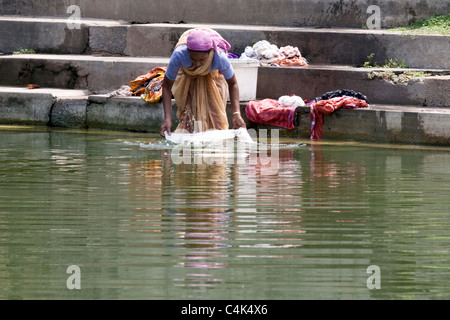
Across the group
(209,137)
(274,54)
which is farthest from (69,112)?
(274,54)

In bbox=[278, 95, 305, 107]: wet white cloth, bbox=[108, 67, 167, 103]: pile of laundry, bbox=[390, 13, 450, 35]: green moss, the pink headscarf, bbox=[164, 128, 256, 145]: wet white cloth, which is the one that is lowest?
bbox=[164, 128, 256, 145]: wet white cloth

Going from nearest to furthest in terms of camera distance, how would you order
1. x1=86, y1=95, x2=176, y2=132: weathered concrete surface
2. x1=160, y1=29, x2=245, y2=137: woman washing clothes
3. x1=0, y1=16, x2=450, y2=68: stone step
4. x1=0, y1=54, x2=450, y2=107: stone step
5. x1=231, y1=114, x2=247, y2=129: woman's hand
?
1. x1=160, y1=29, x2=245, y2=137: woman washing clothes
2. x1=231, y1=114, x2=247, y2=129: woman's hand
3. x1=0, y1=54, x2=450, y2=107: stone step
4. x1=86, y1=95, x2=176, y2=132: weathered concrete surface
5. x1=0, y1=16, x2=450, y2=68: stone step

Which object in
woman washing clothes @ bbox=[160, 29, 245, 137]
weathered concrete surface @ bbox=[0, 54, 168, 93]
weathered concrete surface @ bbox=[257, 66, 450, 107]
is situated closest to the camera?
woman washing clothes @ bbox=[160, 29, 245, 137]

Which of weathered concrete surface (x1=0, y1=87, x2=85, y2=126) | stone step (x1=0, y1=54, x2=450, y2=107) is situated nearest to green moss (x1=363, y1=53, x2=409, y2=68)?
stone step (x1=0, y1=54, x2=450, y2=107)

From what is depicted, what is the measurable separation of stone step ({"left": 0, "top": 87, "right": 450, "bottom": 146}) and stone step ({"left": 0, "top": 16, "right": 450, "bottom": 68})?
1.16m

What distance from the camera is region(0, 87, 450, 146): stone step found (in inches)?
422

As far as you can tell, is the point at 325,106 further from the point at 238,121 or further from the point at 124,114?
the point at 124,114

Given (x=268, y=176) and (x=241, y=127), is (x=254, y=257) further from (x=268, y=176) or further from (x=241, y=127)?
(x=241, y=127)

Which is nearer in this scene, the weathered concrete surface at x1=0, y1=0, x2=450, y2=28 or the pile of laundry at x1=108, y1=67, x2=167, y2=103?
the pile of laundry at x1=108, y1=67, x2=167, y2=103

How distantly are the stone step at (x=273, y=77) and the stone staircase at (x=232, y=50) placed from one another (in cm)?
1

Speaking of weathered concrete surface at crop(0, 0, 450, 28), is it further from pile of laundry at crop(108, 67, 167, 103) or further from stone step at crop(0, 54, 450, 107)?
pile of laundry at crop(108, 67, 167, 103)

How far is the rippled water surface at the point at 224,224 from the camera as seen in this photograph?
4.86 m

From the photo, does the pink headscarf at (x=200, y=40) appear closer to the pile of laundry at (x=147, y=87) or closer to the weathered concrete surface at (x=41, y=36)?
the pile of laundry at (x=147, y=87)
